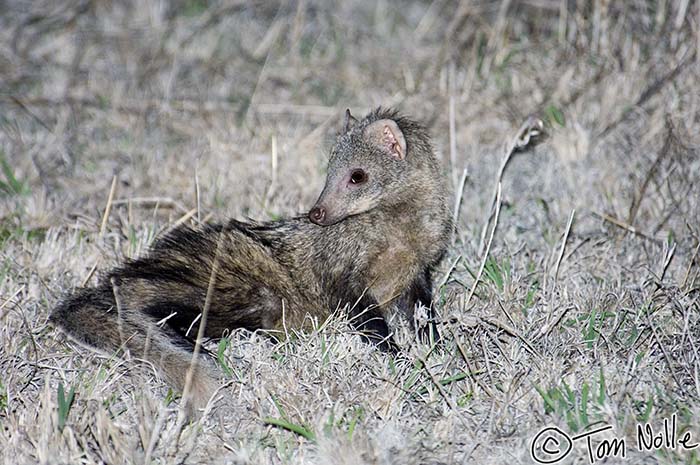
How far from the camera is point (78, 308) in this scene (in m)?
3.73

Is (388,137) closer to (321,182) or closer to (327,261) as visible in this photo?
(327,261)

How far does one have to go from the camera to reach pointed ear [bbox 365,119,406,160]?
13.0 feet

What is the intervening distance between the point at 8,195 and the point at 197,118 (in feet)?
5.21

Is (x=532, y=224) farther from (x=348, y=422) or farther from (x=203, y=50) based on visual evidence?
(x=203, y=50)

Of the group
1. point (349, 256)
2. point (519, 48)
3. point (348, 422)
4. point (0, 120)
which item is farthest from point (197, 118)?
point (348, 422)

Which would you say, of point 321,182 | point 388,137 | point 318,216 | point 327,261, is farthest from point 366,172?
point 321,182

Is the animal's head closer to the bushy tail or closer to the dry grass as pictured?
the dry grass

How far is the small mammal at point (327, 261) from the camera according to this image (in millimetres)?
3773
